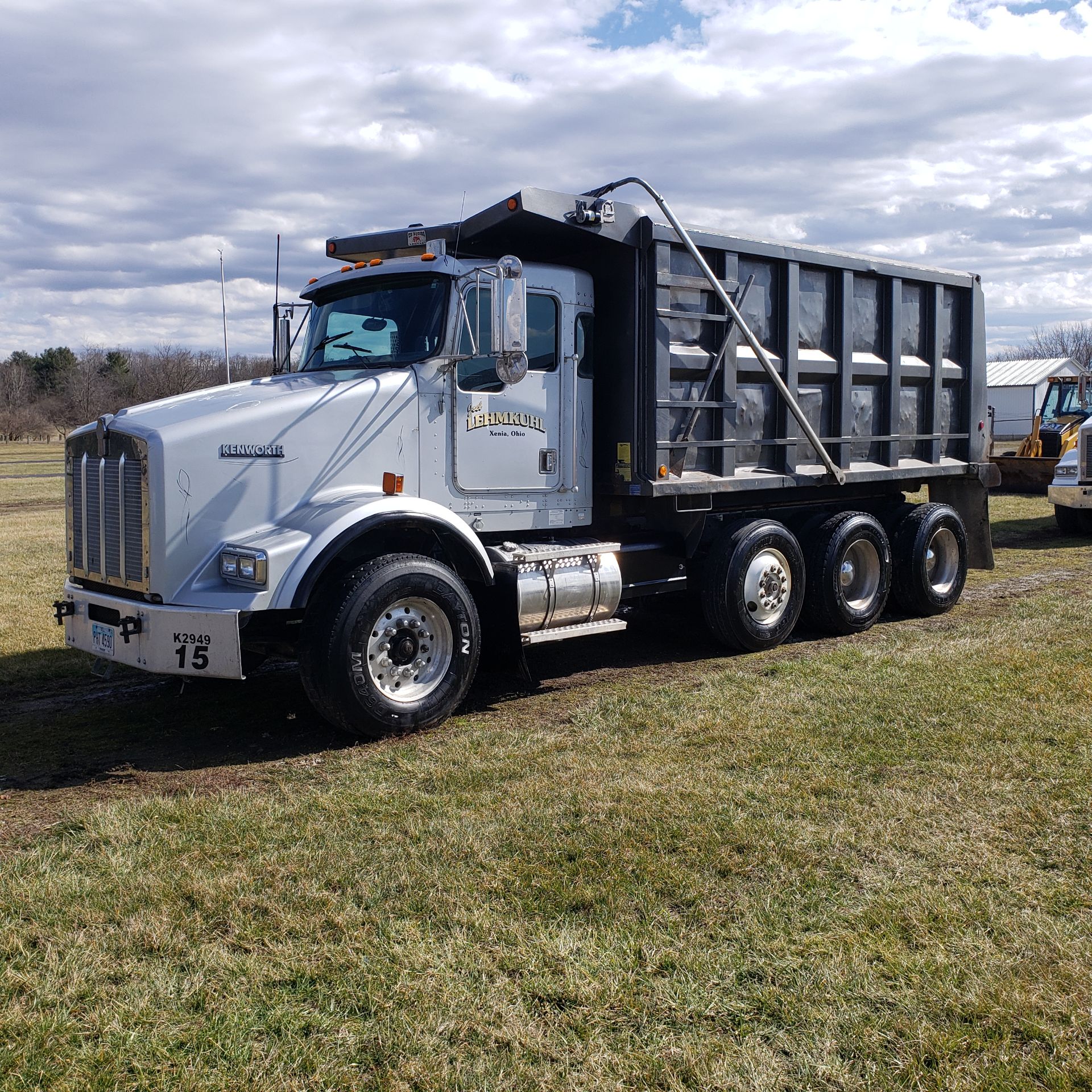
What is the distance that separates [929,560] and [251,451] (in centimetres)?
669

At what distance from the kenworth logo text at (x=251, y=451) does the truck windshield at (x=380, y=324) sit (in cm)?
109

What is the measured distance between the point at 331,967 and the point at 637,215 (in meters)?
5.79

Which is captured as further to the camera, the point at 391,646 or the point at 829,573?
the point at 829,573

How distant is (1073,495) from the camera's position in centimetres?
1538

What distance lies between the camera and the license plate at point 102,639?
5.97 metres

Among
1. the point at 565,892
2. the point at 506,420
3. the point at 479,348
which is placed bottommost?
the point at 565,892

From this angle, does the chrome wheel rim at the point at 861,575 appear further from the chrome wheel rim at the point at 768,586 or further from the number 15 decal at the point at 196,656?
the number 15 decal at the point at 196,656

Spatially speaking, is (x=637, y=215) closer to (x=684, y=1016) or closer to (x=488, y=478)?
(x=488, y=478)

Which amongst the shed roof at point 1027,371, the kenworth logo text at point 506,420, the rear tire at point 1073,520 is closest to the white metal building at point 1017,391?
the shed roof at point 1027,371

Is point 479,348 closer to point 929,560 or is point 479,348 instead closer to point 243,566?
point 243,566

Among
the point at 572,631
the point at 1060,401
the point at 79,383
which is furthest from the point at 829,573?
the point at 79,383

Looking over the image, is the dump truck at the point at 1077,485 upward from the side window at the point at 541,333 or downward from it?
downward

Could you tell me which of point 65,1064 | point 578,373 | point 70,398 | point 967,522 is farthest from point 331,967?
point 70,398

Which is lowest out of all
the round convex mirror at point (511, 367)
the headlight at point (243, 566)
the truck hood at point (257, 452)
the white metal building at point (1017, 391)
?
the headlight at point (243, 566)
